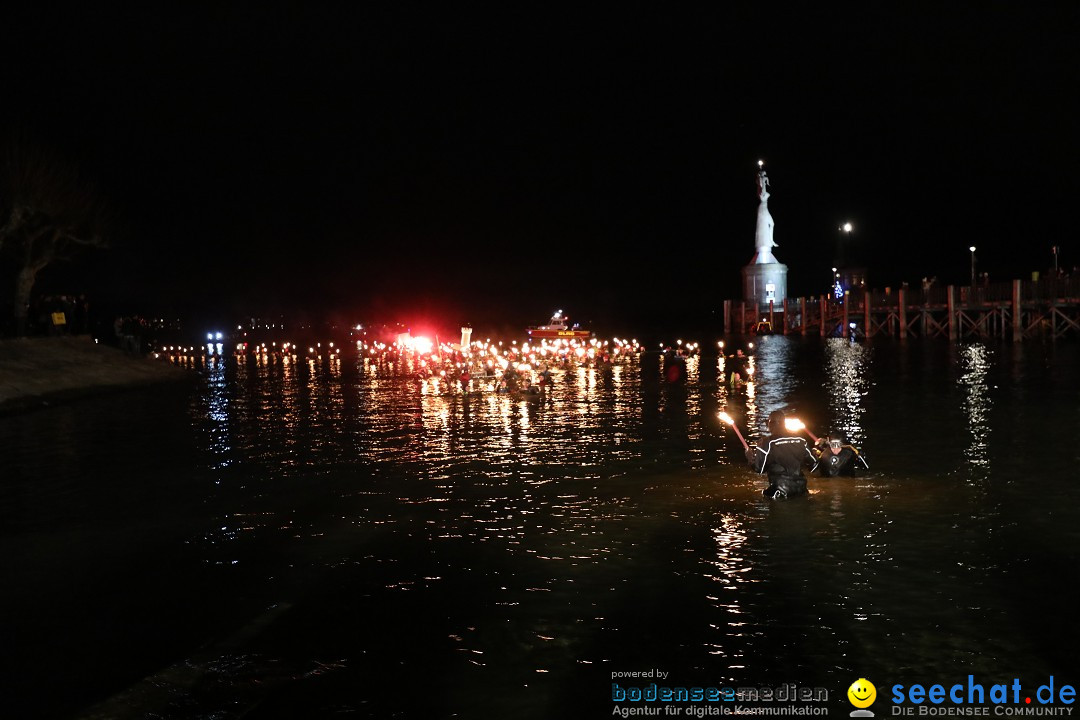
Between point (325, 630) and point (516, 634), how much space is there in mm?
1740

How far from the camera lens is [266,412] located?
29562 mm

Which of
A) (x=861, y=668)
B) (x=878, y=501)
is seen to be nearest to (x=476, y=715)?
(x=861, y=668)

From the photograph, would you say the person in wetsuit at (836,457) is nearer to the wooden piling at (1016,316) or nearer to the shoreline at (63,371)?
the shoreline at (63,371)

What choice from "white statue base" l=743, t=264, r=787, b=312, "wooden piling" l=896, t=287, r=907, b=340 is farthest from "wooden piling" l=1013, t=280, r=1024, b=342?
"white statue base" l=743, t=264, r=787, b=312

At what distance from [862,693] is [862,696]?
42mm

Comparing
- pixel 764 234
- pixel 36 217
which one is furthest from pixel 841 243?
pixel 36 217

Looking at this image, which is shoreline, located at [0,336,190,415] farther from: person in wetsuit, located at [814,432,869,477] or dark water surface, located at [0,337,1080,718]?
person in wetsuit, located at [814,432,869,477]

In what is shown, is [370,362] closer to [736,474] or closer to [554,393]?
[554,393]

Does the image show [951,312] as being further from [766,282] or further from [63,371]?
[63,371]

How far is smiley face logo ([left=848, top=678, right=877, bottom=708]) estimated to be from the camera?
714 cm

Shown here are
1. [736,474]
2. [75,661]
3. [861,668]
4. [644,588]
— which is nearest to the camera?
[861,668]

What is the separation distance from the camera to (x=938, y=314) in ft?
323

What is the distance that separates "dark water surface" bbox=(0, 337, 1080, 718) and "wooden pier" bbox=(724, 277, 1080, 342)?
136 ft

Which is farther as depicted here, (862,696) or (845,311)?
(845,311)
